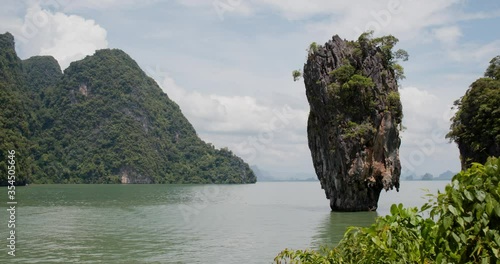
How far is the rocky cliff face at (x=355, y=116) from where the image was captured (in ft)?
106

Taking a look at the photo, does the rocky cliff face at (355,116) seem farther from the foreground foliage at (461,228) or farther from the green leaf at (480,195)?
the green leaf at (480,195)

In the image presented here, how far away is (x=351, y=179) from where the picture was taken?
32.2 meters

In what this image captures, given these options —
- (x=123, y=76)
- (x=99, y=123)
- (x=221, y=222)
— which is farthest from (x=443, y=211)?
(x=123, y=76)

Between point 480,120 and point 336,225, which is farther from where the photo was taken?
point 480,120

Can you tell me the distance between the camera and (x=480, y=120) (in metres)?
33.2

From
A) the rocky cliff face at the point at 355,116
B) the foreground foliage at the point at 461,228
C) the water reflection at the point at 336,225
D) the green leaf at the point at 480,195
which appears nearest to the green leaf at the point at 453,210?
→ the foreground foliage at the point at 461,228

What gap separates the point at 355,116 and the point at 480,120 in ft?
28.2

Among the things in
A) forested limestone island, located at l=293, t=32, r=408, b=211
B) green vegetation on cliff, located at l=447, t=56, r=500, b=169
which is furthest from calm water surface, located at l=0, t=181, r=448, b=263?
green vegetation on cliff, located at l=447, t=56, r=500, b=169

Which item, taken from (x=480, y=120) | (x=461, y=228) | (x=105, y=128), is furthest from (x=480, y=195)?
(x=105, y=128)

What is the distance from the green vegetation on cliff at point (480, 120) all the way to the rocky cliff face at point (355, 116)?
211 inches

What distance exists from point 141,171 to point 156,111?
2949 centimetres

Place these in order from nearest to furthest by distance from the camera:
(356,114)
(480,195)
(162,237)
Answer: (480,195) → (162,237) → (356,114)

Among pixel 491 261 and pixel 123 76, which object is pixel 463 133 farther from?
pixel 123 76

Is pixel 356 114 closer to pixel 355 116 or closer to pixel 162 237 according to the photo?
pixel 355 116
